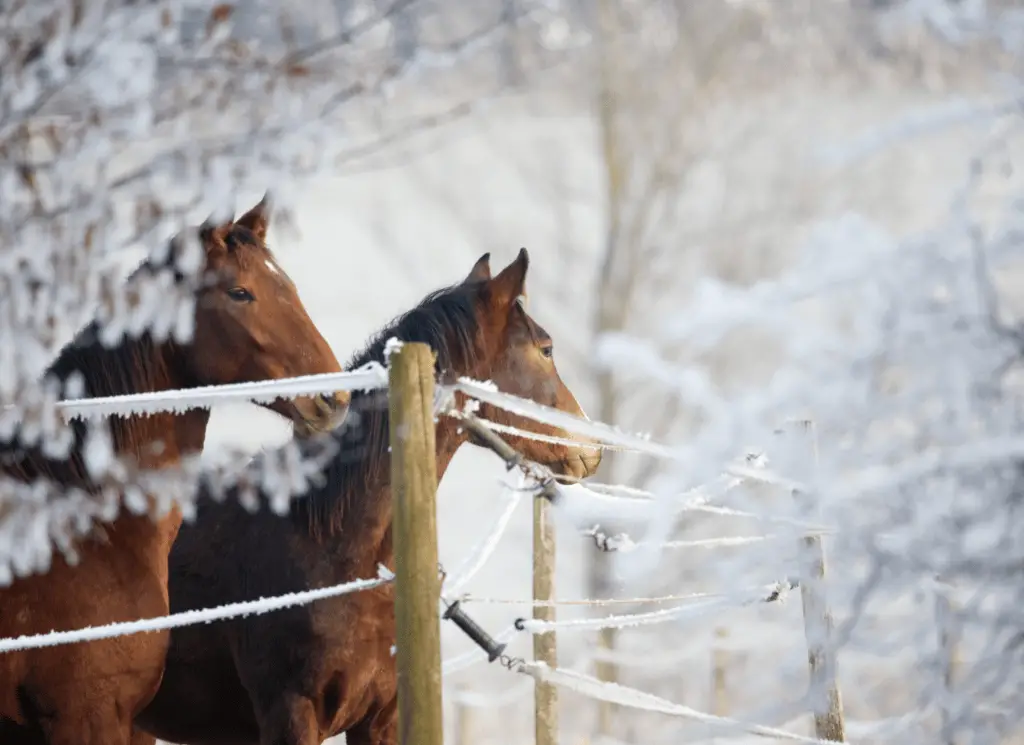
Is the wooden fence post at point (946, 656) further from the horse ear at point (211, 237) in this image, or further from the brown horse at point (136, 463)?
the horse ear at point (211, 237)

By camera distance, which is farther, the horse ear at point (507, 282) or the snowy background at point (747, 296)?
the horse ear at point (507, 282)

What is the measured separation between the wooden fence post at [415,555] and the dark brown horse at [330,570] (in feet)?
4.43

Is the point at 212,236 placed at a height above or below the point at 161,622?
above

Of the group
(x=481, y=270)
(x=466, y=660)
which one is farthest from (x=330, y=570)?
(x=481, y=270)

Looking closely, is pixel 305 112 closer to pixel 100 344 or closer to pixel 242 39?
pixel 242 39

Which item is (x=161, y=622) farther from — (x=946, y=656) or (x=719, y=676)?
(x=719, y=676)

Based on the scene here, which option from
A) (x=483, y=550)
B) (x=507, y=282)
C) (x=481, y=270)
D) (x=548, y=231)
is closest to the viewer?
(x=483, y=550)

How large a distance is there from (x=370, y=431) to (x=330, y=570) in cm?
47

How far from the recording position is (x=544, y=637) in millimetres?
5258

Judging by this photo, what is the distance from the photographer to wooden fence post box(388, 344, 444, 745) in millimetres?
2730

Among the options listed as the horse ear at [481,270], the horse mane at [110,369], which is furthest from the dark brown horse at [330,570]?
the horse mane at [110,369]

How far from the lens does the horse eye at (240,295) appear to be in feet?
13.0

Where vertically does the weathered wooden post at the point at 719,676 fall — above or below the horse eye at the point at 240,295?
below

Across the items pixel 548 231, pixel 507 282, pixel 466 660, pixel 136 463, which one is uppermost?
pixel 548 231
